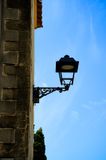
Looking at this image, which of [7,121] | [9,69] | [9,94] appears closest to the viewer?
[7,121]

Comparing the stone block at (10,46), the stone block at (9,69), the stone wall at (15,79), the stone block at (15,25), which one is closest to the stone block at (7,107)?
the stone wall at (15,79)

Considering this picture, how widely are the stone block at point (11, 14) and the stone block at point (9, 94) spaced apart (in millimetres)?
1356

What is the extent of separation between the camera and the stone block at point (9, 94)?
→ 7758 mm

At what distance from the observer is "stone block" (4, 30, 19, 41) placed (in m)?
8.11

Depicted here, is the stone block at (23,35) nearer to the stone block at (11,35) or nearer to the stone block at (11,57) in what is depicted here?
the stone block at (11,35)

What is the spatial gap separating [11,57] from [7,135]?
1.35 meters

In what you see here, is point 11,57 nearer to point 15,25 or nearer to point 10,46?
point 10,46


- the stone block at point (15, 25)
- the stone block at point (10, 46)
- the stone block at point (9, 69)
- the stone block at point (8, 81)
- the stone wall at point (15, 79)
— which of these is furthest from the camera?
the stone block at point (15, 25)

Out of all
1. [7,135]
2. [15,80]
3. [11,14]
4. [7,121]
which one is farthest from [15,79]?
[11,14]

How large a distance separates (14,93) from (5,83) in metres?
0.23

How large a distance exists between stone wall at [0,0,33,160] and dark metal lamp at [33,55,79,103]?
844mm

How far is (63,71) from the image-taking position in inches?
345

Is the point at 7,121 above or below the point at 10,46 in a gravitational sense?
below

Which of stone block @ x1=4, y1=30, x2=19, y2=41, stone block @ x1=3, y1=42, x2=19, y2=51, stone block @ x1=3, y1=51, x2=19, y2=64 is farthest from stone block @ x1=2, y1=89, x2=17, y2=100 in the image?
stone block @ x1=4, y1=30, x2=19, y2=41
